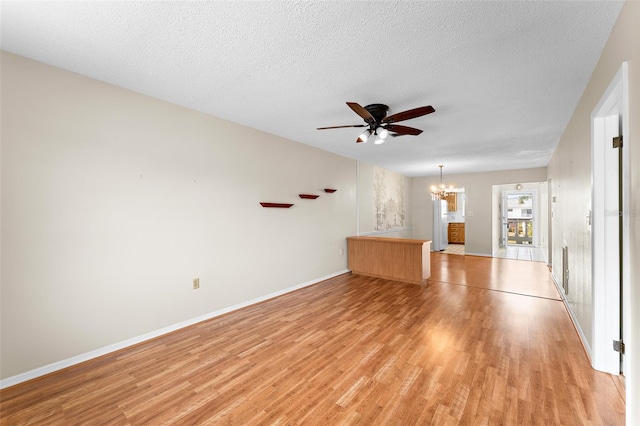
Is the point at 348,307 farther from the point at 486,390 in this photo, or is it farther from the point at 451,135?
the point at 451,135

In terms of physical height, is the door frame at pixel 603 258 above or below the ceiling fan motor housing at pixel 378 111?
below

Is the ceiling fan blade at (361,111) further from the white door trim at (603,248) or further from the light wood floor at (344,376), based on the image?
the light wood floor at (344,376)

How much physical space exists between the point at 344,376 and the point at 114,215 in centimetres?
258

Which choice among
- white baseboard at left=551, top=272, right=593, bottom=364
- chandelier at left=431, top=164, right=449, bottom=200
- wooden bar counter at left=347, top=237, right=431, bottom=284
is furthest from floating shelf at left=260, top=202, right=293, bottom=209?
chandelier at left=431, top=164, right=449, bottom=200

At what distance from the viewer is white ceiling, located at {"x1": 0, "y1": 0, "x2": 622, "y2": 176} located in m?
1.60

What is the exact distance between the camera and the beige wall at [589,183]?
1.37 m

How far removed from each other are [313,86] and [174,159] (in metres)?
1.76

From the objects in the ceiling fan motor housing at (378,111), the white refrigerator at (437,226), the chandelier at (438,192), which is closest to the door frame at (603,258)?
the ceiling fan motor housing at (378,111)

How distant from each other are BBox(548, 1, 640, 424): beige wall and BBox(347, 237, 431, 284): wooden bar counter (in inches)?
75.4

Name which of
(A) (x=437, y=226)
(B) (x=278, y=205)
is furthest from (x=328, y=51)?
(A) (x=437, y=226)

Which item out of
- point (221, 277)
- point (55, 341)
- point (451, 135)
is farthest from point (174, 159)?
point (451, 135)

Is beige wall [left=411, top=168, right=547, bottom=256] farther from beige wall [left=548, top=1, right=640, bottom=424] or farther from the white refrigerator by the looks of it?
beige wall [left=548, top=1, right=640, bottom=424]

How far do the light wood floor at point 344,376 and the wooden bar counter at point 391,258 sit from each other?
1211 mm

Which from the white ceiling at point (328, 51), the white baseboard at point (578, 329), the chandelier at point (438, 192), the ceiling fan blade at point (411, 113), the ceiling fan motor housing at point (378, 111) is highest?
the white ceiling at point (328, 51)
